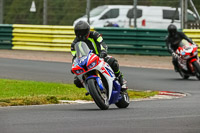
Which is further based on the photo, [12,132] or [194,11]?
[194,11]

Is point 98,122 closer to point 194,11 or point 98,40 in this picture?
point 98,40

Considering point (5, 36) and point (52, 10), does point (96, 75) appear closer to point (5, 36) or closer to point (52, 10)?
point (52, 10)

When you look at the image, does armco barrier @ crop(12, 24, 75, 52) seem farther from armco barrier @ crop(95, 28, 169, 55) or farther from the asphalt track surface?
the asphalt track surface

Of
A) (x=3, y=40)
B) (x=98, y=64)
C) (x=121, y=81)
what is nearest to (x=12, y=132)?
(x=98, y=64)

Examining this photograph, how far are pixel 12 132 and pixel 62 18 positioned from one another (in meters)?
18.4

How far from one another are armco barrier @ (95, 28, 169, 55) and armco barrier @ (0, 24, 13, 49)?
12.5 ft

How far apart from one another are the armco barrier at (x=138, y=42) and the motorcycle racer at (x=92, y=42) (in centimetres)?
1356

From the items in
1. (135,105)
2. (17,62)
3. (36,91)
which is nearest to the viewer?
(135,105)

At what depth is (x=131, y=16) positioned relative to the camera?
29.2m

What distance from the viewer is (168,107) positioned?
1105 cm

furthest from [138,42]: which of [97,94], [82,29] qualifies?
[97,94]

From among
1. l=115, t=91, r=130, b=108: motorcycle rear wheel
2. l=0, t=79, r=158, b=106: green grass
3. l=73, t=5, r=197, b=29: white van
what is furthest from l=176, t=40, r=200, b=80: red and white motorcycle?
l=115, t=91, r=130, b=108: motorcycle rear wheel

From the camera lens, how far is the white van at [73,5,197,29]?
27047mm

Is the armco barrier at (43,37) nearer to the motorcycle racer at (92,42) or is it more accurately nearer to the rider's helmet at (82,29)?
the motorcycle racer at (92,42)
